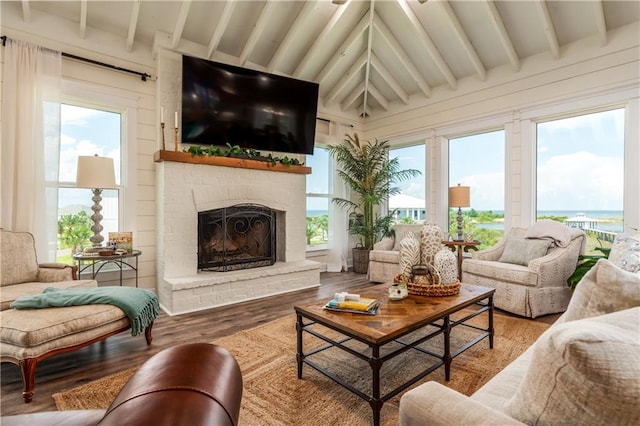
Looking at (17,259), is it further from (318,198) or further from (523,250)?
(523,250)

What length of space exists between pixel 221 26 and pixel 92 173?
6.75 feet

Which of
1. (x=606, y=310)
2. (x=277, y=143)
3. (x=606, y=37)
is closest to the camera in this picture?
(x=606, y=310)

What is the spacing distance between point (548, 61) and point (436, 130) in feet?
5.11

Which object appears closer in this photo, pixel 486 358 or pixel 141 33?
pixel 486 358

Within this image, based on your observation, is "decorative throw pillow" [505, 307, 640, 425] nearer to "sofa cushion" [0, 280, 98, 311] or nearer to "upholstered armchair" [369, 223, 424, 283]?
"sofa cushion" [0, 280, 98, 311]

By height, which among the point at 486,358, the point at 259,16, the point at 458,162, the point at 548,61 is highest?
the point at 259,16

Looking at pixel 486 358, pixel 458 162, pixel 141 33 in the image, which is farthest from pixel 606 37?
pixel 141 33

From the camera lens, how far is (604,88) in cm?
348

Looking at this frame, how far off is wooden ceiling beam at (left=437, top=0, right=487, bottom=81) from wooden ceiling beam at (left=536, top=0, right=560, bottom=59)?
0.76 m

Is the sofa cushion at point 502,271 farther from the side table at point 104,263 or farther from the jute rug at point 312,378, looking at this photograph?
the side table at point 104,263

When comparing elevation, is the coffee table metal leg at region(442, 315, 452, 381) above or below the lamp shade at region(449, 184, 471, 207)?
below

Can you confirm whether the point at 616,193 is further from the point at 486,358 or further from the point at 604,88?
the point at 486,358

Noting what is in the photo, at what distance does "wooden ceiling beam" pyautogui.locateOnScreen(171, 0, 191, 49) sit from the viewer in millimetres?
3241

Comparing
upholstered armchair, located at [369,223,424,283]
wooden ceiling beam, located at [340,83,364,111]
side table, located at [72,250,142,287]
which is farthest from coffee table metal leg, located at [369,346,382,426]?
wooden ceiling beam, located at [340,83,364,111]
